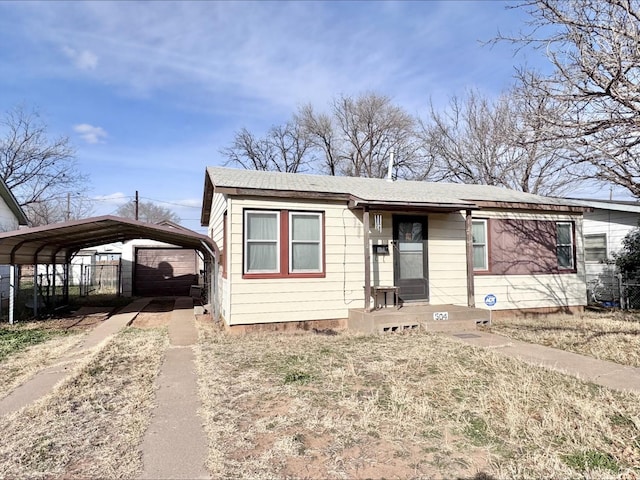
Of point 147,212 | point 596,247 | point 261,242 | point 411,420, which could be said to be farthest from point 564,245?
point 147,212

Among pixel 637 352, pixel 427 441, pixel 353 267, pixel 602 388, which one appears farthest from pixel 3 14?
pixel 637 352

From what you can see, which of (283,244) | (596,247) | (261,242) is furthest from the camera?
(596,247)

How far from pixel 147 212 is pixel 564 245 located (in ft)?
194

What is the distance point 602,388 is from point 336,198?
5.56 metres

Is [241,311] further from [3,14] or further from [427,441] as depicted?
[3,14]

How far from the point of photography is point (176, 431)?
3678mm

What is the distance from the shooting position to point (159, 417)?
4027mm

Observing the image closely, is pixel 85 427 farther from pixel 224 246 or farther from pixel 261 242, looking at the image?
pixel 224 246

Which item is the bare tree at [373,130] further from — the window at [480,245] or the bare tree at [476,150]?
the window at [480,245]

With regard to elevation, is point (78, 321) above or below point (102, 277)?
below

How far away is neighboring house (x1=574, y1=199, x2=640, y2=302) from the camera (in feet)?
42.1

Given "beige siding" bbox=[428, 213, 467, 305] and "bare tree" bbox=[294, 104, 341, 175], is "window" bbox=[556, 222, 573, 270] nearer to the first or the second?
"beige siding" bbox=[428, 213, 467, 305]

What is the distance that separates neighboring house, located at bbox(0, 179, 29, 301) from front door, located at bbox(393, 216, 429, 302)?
557 inches

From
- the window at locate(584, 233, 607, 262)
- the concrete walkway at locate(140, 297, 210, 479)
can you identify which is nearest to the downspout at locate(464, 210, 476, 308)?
the concrete walkway at locate(140, 297, 210, 479)
